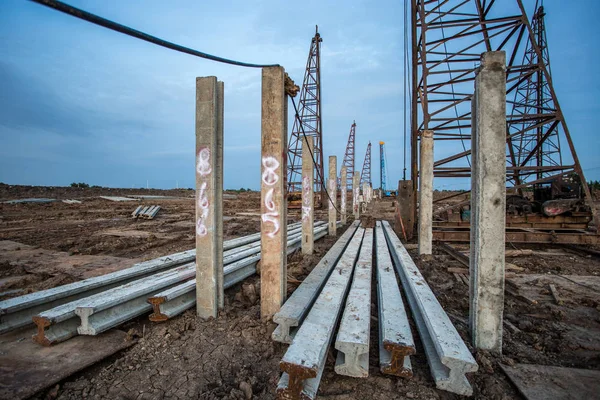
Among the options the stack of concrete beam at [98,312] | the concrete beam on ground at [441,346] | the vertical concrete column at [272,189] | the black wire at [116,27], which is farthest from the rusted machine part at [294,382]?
the black wire at [116,27]

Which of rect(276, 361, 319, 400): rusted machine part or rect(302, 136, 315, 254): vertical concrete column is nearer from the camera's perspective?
rect(276, 361, 319, 400): rusted machine part

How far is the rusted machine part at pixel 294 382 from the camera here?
6.63ft

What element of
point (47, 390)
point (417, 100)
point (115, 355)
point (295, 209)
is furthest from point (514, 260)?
point (295, 209)

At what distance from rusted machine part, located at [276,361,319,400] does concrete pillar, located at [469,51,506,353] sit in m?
1.86

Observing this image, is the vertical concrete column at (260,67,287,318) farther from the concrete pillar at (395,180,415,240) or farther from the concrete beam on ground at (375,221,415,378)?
the concrete pillar at (395,180,415,240)

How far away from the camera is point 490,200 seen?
2.72 meters

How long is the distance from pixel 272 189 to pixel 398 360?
2119mm

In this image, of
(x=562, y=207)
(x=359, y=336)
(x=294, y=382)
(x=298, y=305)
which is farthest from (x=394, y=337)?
(x=562, y=207)

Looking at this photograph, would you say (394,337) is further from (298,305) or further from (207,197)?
(207,197)

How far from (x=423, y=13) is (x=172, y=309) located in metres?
10.9

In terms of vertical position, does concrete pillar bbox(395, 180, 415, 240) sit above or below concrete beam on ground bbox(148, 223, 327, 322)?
above

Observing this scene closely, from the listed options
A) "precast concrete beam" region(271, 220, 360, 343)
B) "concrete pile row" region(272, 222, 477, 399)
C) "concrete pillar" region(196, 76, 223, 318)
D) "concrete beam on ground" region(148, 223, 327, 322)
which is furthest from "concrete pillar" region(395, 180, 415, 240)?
"concrete pillar" region(196, 76, 223, 318)

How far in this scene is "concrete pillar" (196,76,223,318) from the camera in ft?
11.2

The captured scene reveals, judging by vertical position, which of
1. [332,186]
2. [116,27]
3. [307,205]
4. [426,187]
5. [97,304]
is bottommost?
[97,304]
